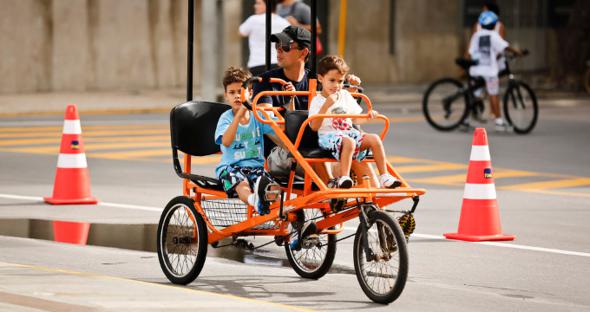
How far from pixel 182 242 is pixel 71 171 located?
4.00m

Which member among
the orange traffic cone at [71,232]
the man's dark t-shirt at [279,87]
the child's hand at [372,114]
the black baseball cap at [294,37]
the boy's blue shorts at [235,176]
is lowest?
the orange traffic cone at [71,232]

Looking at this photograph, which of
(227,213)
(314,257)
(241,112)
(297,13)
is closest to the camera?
(241,112)

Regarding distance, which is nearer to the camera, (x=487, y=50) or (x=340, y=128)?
(x=340, y=128)

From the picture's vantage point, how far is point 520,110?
20.6m

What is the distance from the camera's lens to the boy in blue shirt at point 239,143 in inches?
344

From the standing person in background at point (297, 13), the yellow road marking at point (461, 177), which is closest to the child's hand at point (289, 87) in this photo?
the yellow road marking at point (461, 177)

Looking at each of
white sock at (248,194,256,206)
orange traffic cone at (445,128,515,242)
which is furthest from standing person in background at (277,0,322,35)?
white sock at (248,194,256,206)

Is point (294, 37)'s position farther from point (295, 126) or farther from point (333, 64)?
point (295, 126)

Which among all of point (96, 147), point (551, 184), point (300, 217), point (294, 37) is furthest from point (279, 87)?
point (96, 147)

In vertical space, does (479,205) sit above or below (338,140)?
below

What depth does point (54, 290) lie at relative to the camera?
7855mm

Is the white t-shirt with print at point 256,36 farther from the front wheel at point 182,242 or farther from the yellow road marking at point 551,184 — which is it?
the front wheel at point 182,242

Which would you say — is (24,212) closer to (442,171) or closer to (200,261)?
(200,261)

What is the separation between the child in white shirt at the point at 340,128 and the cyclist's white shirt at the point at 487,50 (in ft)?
38.9
